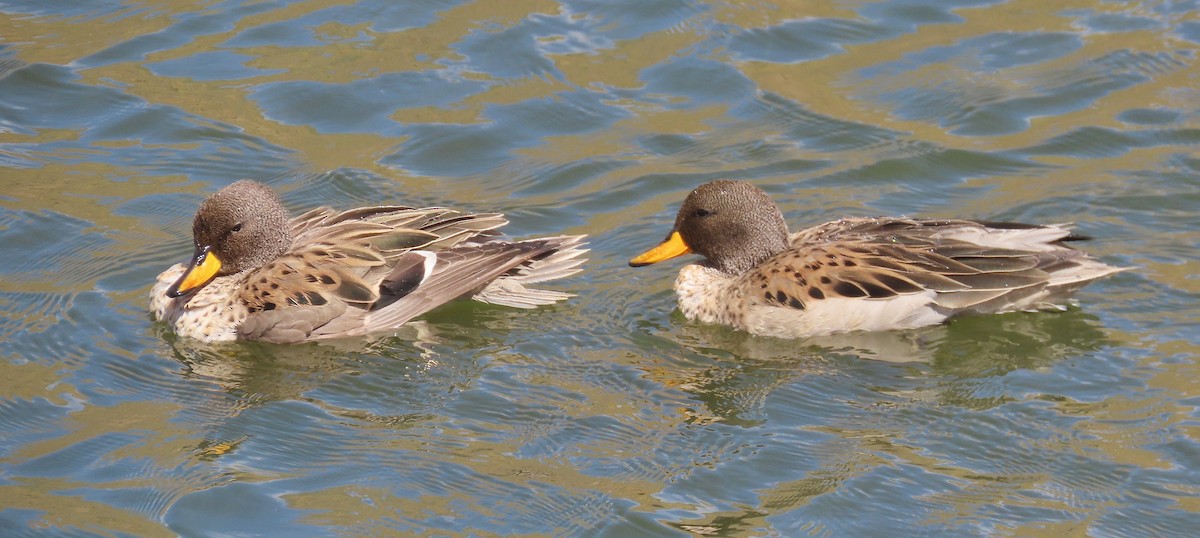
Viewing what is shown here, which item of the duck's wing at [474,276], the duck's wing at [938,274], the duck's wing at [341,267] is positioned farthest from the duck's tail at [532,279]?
the duck's wing at [938,274]

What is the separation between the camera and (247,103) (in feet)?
42.7

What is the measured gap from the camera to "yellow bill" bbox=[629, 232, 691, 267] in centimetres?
1019

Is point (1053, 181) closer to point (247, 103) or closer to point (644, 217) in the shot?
point (644, 217)

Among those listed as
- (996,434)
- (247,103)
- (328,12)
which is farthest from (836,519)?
(328,12)

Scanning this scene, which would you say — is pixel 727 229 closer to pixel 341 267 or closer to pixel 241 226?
pixel 341 267

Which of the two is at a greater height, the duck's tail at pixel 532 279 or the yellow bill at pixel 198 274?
the yellow bill at pixel 198 274

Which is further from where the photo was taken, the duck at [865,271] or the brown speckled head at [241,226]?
the brown speckled head at [241,226]

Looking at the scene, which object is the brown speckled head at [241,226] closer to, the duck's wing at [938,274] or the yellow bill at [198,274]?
the yellow bill at [198,274]

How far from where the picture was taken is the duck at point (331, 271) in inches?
376

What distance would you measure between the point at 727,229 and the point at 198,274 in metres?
3.32

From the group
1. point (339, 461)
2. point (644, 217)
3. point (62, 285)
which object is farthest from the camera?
point (644, 217)

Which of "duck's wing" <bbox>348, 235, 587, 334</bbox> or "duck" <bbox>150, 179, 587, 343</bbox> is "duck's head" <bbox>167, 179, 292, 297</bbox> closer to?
"duck" <bbox>150, 179, 587, 343</bbox>

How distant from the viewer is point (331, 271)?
967 cm

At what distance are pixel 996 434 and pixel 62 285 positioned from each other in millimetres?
5997
